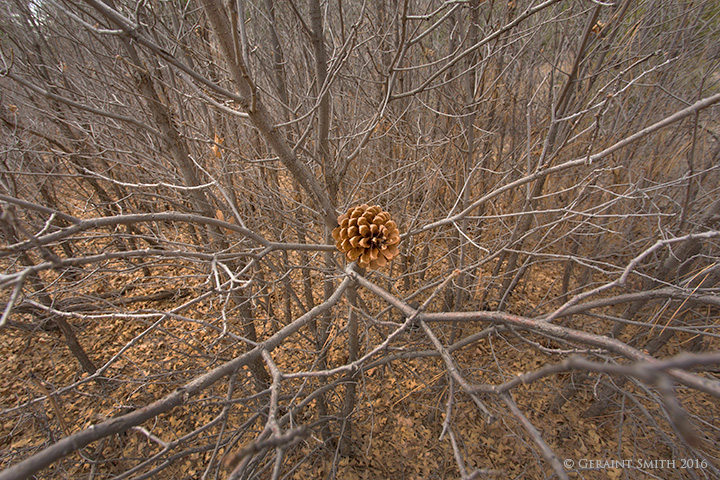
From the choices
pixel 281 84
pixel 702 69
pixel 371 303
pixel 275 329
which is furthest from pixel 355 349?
pixel 702 69

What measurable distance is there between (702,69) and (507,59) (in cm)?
181

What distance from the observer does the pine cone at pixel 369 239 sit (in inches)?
60.9

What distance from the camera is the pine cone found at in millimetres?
1548

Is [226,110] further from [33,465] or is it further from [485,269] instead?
[485,269]

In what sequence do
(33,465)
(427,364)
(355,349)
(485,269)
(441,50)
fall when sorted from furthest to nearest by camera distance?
1. (485,269)
2. (441,50)
3. (427,364)
4. (355,349)
5. (33,465)

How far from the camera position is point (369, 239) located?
157 centimetres

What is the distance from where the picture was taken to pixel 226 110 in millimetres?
1487
